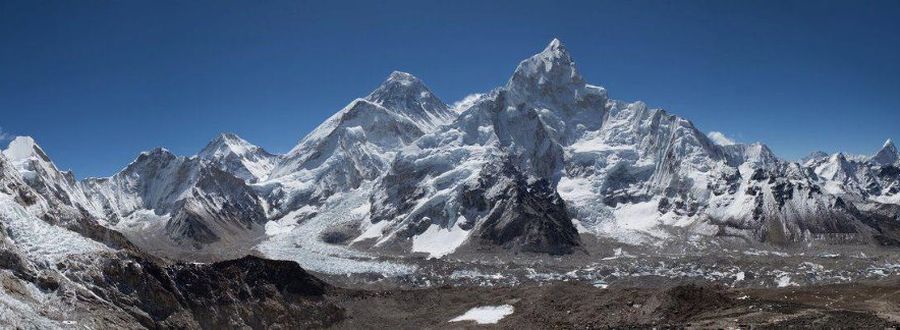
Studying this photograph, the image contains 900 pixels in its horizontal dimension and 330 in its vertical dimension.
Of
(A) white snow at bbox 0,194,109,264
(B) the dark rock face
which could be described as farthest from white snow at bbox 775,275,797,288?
(A) white snow at bbox 0,194,109,264

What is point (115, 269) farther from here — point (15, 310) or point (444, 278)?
point (444, 278)

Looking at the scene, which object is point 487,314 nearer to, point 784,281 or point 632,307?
point 632,307

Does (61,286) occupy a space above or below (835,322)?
above

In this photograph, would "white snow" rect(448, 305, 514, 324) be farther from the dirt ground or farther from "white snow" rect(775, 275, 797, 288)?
"white snow" rect(775, 275, 797, 288)

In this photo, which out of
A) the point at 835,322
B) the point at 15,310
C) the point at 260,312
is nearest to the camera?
the point at 15,310

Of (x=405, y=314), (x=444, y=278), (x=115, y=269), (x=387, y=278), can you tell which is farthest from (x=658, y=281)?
(x=115, y=269)

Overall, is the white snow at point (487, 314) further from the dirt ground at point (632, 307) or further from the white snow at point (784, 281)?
the white snow at point (784, 281)

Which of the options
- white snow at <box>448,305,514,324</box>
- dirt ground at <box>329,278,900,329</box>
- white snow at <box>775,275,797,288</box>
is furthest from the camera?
white snow at <box>775,275,797,288</box>
